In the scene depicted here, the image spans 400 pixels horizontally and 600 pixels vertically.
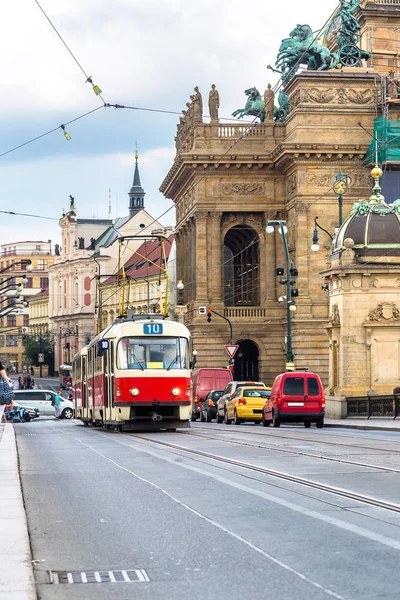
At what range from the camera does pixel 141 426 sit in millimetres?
34688

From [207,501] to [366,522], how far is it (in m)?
2.57

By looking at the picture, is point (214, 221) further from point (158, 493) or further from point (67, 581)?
point (67, 581)

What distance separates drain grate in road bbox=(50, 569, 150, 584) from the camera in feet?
28.1

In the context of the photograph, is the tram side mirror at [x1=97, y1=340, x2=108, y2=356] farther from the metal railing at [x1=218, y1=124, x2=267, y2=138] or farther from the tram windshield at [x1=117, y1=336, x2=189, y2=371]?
the metal railing at [x1=218, y1=124, x2=267, y2=138]

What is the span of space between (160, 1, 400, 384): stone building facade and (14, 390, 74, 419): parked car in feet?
36.2

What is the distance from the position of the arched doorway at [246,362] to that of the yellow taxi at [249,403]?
35.2 m

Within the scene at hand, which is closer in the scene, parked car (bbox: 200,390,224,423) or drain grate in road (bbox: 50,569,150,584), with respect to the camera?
drain grate in road (bbox: 50,569,150,584)

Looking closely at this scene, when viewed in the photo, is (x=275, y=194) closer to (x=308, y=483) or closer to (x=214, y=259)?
(x=214, y=259)

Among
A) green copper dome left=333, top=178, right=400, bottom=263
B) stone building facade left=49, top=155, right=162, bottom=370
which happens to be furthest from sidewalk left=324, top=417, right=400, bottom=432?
stone building facade left=49, top=155, right=162, bottom=370

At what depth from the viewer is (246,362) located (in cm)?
8575

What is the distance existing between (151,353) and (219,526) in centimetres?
2247

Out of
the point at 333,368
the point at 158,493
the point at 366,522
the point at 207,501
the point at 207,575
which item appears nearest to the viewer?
the point at 207,575

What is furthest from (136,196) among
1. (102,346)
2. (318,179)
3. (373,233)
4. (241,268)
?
(102,346)

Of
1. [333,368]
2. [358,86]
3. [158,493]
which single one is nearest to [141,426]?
[333,368]
